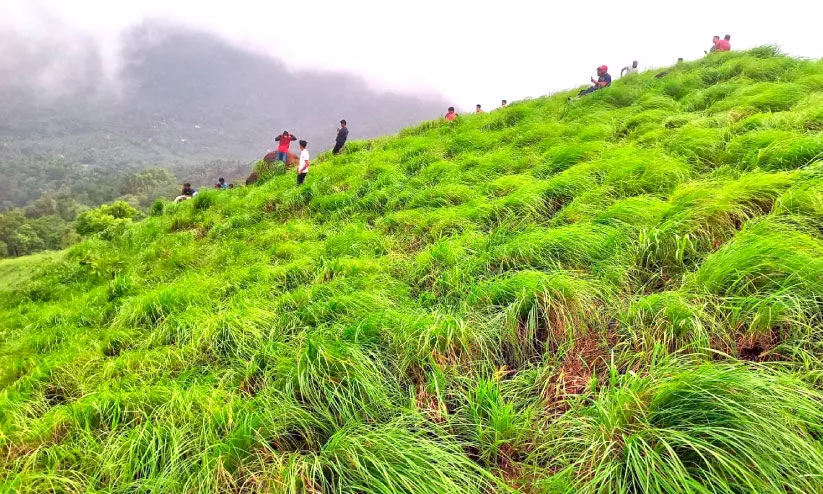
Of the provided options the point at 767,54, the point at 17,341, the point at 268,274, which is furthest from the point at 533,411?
the point at 767,54

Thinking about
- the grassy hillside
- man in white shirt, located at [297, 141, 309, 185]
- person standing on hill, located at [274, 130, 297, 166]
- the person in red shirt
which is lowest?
the grassy hillside

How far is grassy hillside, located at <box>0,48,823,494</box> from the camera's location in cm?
207

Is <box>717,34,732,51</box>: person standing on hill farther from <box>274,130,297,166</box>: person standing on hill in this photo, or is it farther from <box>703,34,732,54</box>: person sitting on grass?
<box>274,130,297,166</box>: person standing on hill

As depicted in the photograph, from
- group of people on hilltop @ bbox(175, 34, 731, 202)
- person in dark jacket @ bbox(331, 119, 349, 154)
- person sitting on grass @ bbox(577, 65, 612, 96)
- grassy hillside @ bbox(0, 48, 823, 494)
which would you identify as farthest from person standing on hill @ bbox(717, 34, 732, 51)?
person in dark jacket @ bbox(331, 119, 349, 154)

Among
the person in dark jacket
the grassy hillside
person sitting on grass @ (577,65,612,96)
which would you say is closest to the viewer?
the grassy hillside

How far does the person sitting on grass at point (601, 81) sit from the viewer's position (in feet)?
42.8

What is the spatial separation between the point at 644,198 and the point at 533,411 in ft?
11.5

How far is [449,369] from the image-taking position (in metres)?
3.09

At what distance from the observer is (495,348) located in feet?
10.6

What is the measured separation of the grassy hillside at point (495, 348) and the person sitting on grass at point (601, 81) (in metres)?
6.18

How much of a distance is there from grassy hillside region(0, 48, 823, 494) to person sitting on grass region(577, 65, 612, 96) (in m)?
6.18

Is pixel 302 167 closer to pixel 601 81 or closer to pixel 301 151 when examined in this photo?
pixel 301 151

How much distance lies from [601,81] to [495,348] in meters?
12.9

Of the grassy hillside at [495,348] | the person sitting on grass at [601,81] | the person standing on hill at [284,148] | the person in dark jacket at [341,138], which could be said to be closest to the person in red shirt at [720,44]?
the person sitting on grass at [601,81]
